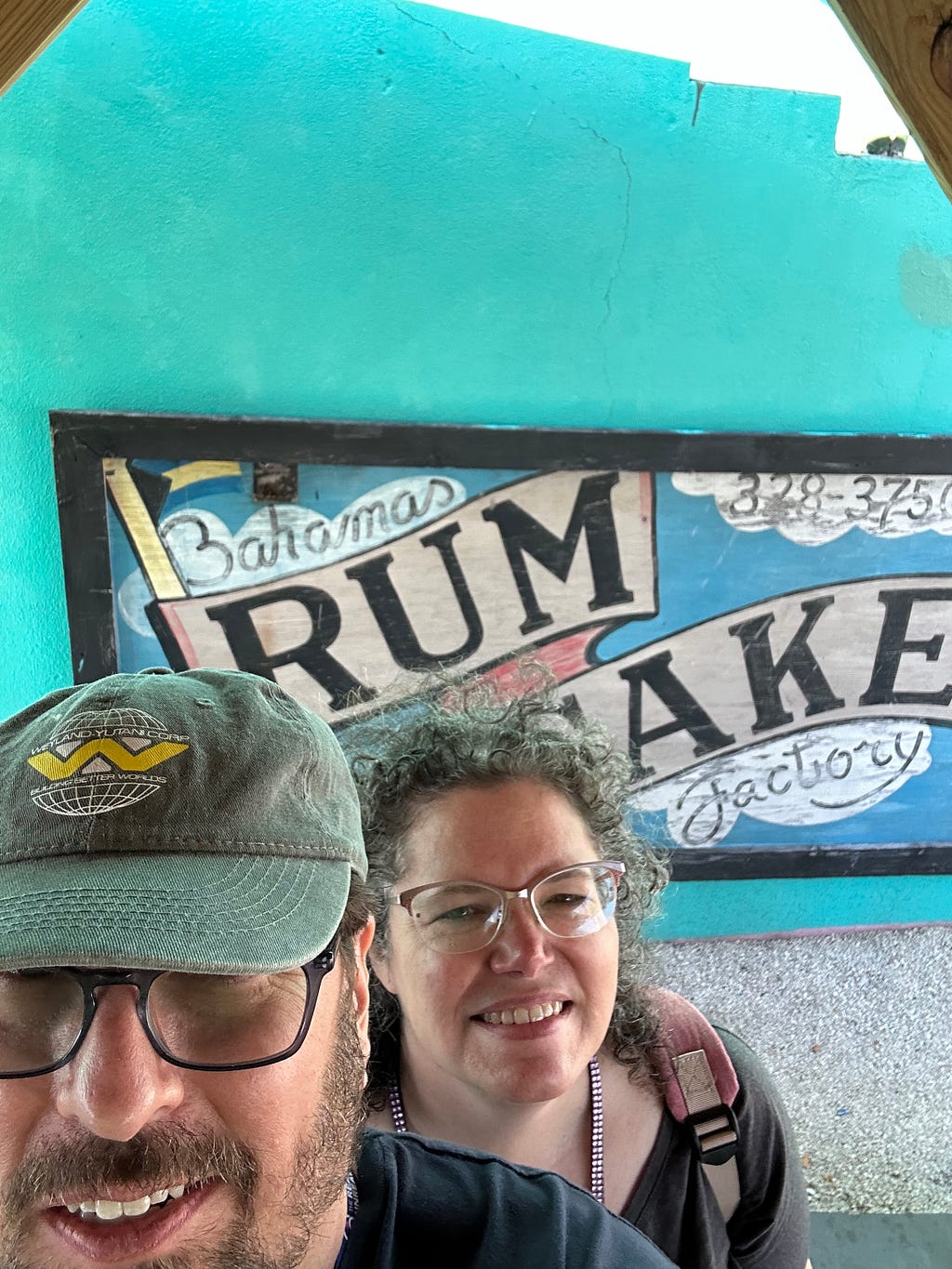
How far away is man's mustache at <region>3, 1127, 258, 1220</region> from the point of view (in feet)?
2.23

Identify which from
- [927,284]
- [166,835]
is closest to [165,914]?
[166,835]

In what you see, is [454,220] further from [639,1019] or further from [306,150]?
[639,1019]

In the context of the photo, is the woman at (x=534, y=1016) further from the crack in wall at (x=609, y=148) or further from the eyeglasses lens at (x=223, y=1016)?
the crack in wall at (x=609, y=148)

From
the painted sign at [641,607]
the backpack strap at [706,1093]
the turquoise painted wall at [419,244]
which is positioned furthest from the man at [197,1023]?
the turquoise painted wall at [419,244]

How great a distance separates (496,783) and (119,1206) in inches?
27.5

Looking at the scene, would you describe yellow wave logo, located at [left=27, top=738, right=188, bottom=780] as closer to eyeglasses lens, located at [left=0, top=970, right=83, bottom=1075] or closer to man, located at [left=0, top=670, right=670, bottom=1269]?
man, located at [left=0, top=670, right=670, bottom=1269]

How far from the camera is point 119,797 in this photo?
31.0 inches

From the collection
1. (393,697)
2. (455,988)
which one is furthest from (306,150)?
(455,988)

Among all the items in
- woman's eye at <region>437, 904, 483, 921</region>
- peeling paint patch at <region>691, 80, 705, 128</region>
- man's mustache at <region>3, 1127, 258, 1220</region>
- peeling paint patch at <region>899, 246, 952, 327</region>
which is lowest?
man's mustache at <region>3, 1127, 258, 1220</region>

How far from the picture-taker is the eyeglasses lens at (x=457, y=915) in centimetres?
114

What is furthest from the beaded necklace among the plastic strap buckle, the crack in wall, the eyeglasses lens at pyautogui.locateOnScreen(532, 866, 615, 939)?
the crack in wall

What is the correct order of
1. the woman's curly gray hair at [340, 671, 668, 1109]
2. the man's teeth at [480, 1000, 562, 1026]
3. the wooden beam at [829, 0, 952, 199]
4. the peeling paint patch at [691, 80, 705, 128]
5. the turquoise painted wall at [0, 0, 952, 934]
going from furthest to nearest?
the peeling paint patch at [691, 80, 705, 128], the turquoise painted wall at [0, 0, 952, 934], the woman's curly gray hair at [340, 671, 668, 1109], the man's teeth at [480, 1000, 562, 1026], the wooden beam at [829, 0, 952, 199]

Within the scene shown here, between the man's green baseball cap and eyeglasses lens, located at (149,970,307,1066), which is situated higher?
the man's green baseball cap

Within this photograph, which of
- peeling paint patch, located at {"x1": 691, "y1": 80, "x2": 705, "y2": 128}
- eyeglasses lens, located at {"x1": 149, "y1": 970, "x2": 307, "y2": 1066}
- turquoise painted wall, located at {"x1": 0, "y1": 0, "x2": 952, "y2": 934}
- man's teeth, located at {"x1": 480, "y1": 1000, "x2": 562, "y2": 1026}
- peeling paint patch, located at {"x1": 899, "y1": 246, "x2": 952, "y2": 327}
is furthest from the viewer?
peeling paint patch, located at {"x1": 899, "y1": 246, "x2": 952, "y2": 327}
